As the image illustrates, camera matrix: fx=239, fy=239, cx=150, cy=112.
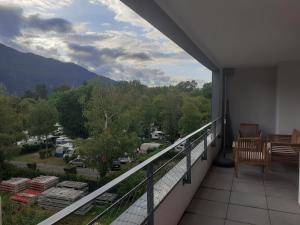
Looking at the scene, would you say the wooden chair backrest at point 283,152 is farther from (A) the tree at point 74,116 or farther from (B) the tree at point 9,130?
(A) the tree at point 74,116

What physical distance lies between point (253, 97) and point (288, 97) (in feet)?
3.18

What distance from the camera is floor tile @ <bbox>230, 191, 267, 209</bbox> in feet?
8.89

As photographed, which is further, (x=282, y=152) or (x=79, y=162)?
(x=79, y=162)

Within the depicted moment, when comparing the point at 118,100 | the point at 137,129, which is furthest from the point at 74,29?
the point at 137,129

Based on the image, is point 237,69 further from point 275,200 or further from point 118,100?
point 118,100

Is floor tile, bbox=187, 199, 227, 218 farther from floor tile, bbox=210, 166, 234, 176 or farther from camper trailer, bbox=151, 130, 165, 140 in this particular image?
camper trailer, bbox=151, 130, 165, 140

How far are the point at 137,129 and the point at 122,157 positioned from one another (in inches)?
120

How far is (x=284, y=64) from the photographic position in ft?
15.7

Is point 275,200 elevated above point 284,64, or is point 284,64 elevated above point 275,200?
point 284,64

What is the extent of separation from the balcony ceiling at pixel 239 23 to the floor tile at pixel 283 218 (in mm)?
1910

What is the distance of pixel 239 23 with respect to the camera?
234 centimetres

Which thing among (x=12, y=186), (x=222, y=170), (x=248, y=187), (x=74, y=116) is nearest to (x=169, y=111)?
(x=74, y=116)

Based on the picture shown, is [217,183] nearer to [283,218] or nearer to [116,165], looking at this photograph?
[283,218]

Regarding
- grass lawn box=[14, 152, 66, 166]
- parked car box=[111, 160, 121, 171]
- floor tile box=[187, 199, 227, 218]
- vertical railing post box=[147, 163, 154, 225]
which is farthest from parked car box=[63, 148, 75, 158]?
vertical railing post box=[147, 163, 154, 225]
